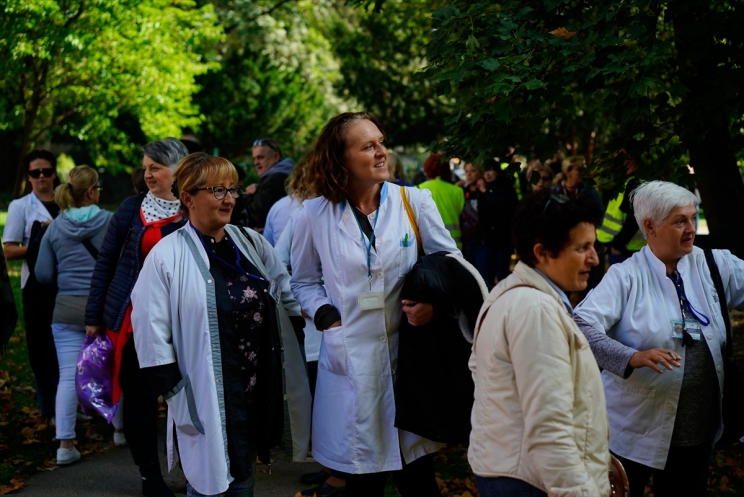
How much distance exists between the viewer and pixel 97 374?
566 centimetres

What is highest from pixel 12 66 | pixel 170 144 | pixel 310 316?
pixel 12 66

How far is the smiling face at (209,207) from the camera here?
4371 millimetres

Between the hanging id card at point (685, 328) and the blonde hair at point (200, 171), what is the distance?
2135 millimetres

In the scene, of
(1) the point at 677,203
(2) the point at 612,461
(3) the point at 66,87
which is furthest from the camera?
(3) the point at 66,87

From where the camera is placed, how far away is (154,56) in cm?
1797

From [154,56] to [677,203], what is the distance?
606 inches

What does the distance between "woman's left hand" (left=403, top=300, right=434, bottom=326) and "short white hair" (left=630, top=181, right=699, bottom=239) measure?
1.04 m

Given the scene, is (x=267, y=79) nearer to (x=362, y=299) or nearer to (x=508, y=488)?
(x=362, y=299)

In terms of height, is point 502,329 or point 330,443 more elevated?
point 502,329

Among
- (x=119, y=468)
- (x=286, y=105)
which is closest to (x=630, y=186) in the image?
(x=119, y=468)

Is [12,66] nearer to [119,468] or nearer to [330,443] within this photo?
[119,468]

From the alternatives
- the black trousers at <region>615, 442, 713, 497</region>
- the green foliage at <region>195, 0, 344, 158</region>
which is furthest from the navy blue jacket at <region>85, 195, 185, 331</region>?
the green foliage at <region>195, 0, 344, 158</region>

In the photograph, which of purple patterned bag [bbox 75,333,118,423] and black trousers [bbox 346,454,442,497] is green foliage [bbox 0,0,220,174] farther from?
black trousers [bbox 346,454,442,497]

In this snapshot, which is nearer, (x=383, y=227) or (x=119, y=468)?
(x=383, y=227)
